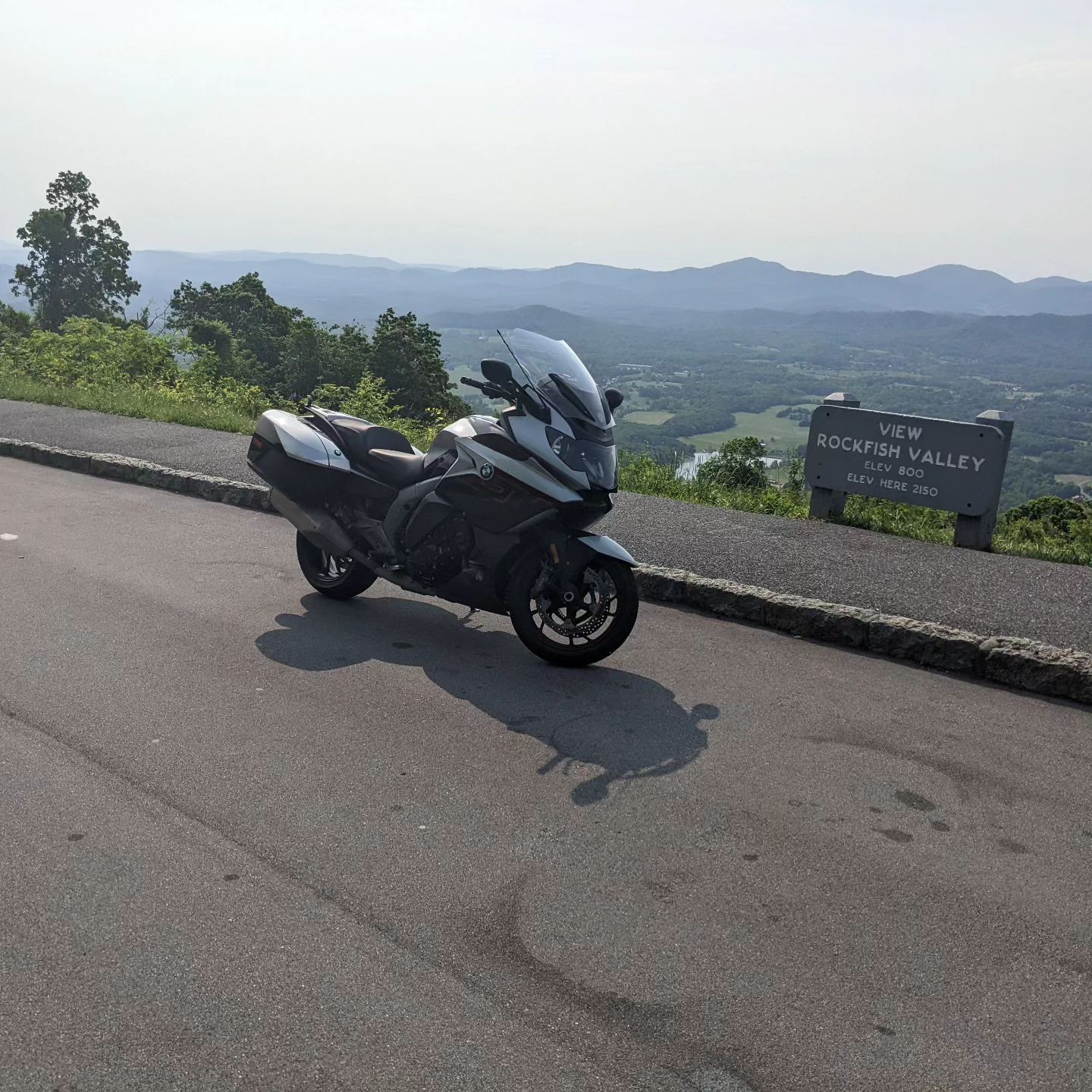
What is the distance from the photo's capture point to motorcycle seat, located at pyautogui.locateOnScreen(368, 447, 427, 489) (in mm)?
6695

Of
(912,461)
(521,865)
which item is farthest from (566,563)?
(912,461)

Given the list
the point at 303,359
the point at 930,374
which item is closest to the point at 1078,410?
the point at 930,374

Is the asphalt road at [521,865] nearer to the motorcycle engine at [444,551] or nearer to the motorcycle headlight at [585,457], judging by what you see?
the motorcycle engine at [444,551]

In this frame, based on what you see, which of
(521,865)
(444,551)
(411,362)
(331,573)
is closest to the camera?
(521,865)

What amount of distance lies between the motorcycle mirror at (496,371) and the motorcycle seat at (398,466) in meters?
0.85

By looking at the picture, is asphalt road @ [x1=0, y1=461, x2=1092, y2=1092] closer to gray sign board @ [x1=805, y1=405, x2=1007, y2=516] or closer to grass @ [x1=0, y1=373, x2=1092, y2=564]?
gray sign board @ [x1=805, y1=405, x2=1007, y2=516]

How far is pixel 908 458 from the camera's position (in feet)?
30.3

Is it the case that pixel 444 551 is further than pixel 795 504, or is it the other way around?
pixel 795 504

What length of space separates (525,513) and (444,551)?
586 mm

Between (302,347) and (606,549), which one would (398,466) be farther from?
(302,347)

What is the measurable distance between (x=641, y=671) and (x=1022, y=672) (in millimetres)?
1953

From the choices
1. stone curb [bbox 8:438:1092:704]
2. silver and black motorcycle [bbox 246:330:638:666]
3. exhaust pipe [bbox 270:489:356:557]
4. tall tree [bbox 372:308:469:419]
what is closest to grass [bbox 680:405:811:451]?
tall tree [bbox 372:308:469:419]

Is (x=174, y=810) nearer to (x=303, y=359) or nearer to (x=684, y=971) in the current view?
(x=684, y=971)

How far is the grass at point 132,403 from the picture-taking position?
1405 centimetres
